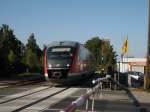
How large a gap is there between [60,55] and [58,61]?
1.90ft

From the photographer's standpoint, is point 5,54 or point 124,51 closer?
point 124,51

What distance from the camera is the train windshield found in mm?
32969

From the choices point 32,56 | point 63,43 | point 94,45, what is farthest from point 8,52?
point 94,45

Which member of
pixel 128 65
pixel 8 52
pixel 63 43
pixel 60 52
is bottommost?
pixel 60 52

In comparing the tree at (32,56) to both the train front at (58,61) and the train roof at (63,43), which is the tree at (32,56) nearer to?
the train roof at (63,43)

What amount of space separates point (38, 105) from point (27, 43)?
78.6 meters

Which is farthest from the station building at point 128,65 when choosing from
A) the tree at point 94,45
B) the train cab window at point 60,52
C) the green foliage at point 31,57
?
the tree at point 94,45

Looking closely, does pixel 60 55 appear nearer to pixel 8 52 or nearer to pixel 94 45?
pixel 8 52

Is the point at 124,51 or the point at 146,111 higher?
the point at 124,51

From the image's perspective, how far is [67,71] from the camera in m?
32.6

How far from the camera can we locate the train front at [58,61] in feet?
106

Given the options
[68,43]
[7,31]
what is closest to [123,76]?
[68,43]

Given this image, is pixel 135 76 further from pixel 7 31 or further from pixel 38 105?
pixel 7 31

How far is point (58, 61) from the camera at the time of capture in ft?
108
